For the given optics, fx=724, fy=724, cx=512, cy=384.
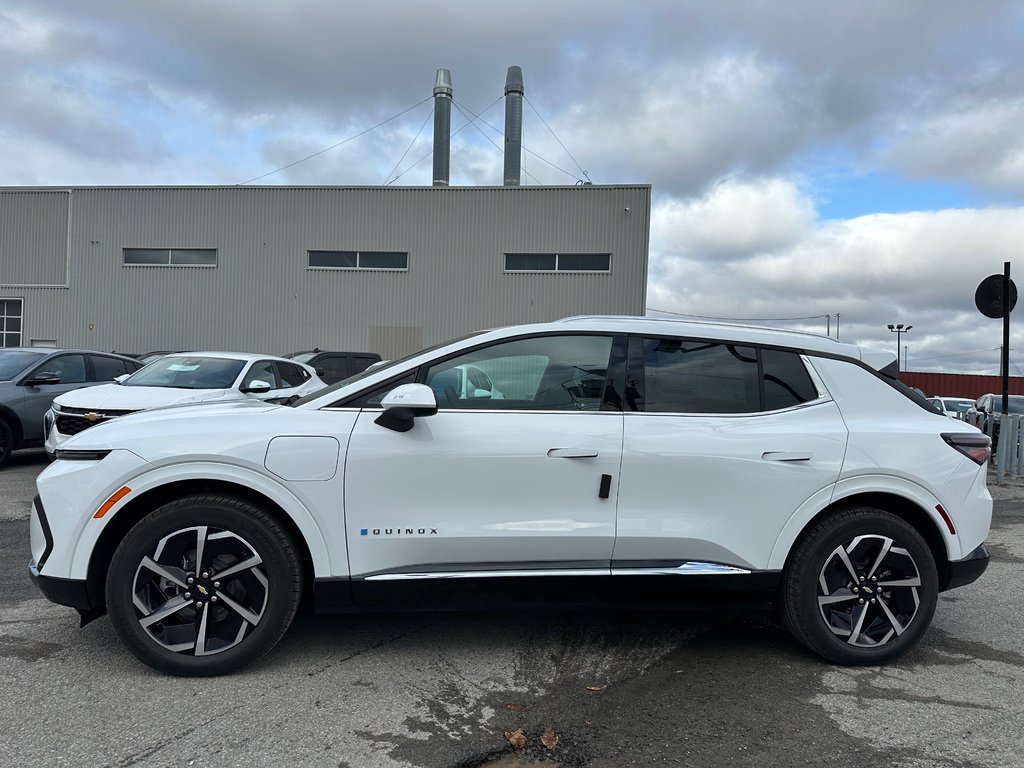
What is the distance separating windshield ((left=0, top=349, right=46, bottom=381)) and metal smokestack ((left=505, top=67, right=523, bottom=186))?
2089 cm

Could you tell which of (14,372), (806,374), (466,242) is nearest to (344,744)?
(806,374)

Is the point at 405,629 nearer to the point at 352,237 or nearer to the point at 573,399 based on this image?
the point at 573,399

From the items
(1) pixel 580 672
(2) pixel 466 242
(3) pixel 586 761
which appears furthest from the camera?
(2) pixel 466 242

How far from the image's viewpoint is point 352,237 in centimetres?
2252

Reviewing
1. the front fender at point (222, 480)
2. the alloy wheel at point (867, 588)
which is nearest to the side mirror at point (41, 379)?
the front fender at point (222, 480)

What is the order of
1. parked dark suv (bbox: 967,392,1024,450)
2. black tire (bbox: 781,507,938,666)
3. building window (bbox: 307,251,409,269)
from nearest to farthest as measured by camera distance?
black tire (bbox: 781,507,938,666)
parked dark suv (bbox: 967,392,1024,450)
building window (bbox: 307,251,409,269)

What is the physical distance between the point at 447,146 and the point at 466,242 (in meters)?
8.58

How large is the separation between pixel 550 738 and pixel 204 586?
161 cm

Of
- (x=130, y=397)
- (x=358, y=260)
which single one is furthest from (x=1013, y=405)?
(x=358, y=260)

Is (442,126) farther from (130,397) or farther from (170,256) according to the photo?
(130,397)

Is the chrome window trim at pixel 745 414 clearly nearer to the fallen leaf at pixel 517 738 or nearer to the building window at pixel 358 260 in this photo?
the fallen leaf at pixel 517 738

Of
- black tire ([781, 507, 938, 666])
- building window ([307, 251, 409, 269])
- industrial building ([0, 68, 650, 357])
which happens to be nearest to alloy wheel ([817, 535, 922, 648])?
black tire ([781, 507, 938, 666])

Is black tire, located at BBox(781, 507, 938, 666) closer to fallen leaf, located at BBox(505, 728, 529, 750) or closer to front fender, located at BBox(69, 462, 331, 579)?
fallen leaf, located at BBox(505, 728, 529, 750)

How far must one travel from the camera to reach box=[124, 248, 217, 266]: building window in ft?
75.2
